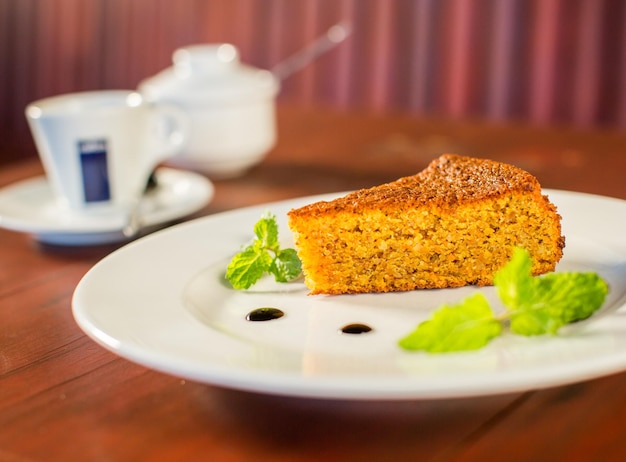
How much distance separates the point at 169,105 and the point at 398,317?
0.94m

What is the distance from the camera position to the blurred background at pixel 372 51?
3039 millimetres

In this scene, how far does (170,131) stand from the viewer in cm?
182

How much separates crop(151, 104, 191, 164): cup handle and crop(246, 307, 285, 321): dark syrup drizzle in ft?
2.65

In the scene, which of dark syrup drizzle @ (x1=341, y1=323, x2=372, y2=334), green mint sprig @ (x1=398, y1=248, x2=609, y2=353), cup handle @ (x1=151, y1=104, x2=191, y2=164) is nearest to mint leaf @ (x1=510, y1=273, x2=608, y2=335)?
green mint sprig @ (x1=398, y1=248, x2=609, y2=353)

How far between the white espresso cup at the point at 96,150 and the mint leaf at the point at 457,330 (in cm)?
89

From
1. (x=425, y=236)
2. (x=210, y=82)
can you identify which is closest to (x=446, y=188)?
(x=425, y=236)

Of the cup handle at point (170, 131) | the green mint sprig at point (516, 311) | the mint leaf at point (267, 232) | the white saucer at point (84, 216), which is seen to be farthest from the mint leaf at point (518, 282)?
the cup handle at point (170, 131)

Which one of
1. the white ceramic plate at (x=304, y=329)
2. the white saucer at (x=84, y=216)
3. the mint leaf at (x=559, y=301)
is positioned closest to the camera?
the white ceramic plate at (x=304, y=329)

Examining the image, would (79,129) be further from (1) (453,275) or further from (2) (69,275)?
(1) (453,275)

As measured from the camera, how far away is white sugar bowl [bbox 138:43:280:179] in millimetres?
1861

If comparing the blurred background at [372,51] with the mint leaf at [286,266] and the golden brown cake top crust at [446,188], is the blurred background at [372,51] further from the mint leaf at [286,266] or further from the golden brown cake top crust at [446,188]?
the mint leaf at [286,266]

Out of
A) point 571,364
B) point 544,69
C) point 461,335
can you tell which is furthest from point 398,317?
point 544,69

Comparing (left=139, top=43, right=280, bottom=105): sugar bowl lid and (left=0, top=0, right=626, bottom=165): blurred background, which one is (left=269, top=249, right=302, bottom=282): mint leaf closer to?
(left=139, top=43, right=280, bottom=105): sugar bowl lid

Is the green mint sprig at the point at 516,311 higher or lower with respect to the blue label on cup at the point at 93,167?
higher
